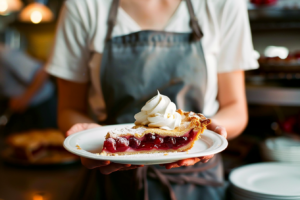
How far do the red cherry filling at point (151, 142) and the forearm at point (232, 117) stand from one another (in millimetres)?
271

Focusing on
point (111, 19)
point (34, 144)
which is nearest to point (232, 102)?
point (111, 19)

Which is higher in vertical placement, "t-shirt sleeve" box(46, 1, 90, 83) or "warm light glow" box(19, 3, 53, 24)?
"warm light glow" box(19, 3, 53, 24)

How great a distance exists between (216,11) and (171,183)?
891mm

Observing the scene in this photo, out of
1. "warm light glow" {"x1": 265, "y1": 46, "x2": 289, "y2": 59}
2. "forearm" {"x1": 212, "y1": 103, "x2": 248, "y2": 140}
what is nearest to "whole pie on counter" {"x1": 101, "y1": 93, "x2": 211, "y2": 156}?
"forearm" {"x1": 212, "y1": 103, "x2": 248, "y2": 140}

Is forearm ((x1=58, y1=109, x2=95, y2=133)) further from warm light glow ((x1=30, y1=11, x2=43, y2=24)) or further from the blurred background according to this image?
warm light glow ((x1=30, y1=11, x2=43, y2=24))

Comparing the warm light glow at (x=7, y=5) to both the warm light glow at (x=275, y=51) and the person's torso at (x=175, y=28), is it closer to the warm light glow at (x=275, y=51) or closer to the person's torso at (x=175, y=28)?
the person's torso at (x=175, y=28)

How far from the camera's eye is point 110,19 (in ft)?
4.96

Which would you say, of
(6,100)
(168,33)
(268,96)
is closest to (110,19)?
(168,33)

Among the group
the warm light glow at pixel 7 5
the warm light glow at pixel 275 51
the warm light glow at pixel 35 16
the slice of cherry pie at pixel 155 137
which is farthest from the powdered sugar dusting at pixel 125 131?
the warm light glow at pixel 35 16

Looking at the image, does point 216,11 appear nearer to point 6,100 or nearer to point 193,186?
point 193,186

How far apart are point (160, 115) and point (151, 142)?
0.40 feet

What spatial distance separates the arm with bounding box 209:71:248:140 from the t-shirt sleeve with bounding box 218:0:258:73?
48mm

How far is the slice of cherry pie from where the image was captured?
1.19m

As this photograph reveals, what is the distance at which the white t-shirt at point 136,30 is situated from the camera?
152 centimetres
